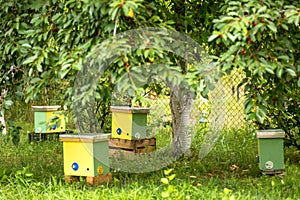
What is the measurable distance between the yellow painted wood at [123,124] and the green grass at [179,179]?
0.64 m

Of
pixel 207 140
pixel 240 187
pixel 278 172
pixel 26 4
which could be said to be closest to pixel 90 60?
pixel 26 4

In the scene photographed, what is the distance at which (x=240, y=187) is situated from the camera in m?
4.68

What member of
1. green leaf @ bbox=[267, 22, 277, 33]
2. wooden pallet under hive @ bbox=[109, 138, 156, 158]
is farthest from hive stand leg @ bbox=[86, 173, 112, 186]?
green leaf @ bbox=[267, 22, 277, 33]

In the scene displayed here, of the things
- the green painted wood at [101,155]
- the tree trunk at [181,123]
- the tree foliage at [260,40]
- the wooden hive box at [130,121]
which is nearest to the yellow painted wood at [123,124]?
the wooden hive box at [130,121]

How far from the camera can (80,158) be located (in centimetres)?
482

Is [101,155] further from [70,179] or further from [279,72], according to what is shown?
[279,72]

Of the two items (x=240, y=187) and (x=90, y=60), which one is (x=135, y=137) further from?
(x=90, y=60)

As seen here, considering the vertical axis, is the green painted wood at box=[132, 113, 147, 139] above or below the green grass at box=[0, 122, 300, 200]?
above

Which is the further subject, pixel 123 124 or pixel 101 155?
pixel 123 124

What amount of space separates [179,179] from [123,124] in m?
1.39

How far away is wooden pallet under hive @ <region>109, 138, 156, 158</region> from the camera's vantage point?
6004 millimetres

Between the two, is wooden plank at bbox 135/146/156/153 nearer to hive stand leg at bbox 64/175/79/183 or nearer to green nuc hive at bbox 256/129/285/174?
hive stand leg at bbox 64/175/79/183

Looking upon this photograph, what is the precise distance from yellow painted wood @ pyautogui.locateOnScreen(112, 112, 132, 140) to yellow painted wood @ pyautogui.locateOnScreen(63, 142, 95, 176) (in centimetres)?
120

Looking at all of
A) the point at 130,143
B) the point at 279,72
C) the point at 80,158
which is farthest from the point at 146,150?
the point at 279,72
